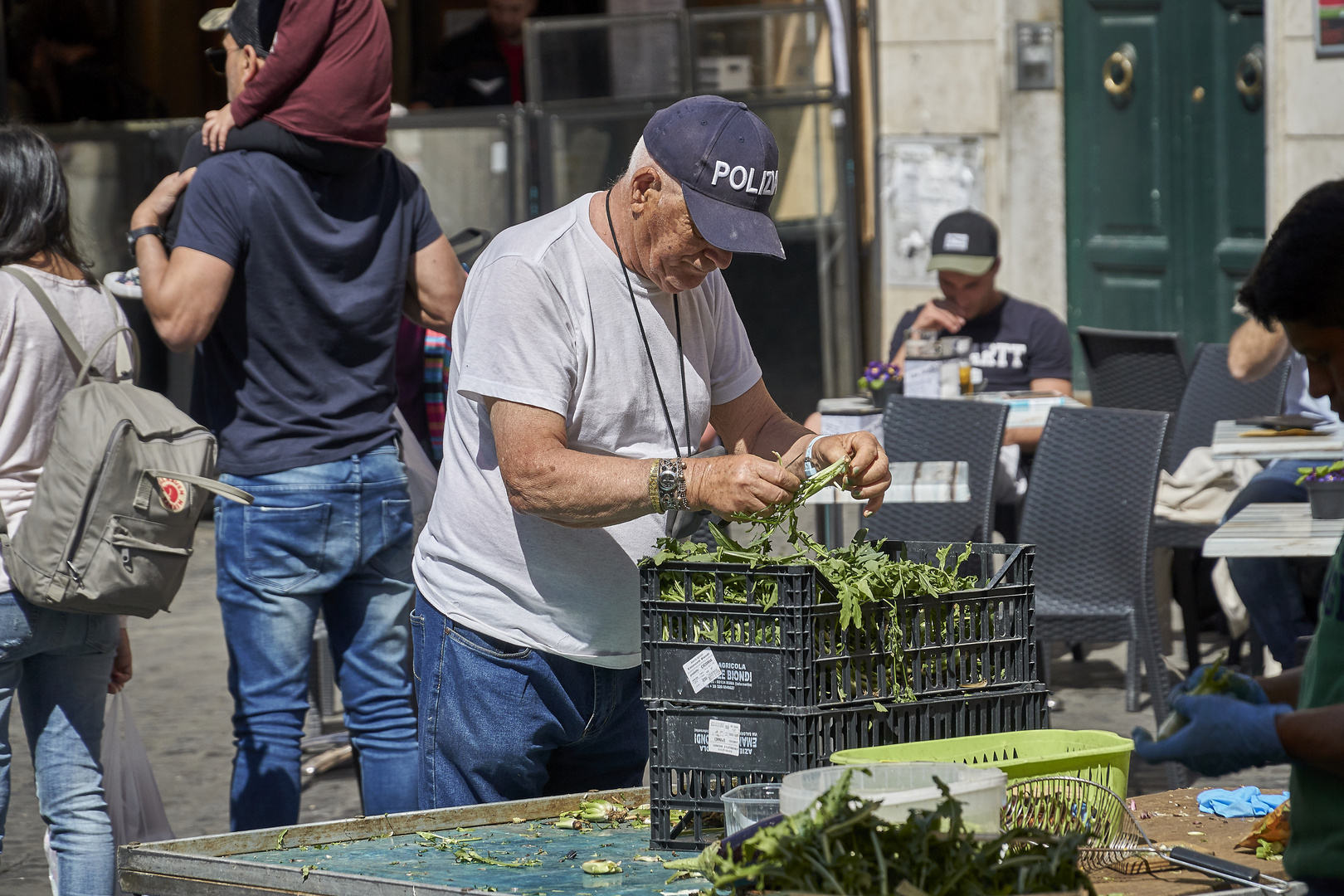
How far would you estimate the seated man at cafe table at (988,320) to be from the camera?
6957 mm

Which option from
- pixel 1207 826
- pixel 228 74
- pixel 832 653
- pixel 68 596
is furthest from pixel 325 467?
pixel 1207 826

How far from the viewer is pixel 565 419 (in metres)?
2.80

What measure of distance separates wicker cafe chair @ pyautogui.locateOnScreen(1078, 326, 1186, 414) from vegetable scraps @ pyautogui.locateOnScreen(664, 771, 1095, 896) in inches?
211

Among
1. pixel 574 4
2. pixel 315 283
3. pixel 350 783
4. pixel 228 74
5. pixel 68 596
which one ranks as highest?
pixel 574 4

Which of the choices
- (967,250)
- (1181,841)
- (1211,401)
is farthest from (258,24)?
(1211,401)

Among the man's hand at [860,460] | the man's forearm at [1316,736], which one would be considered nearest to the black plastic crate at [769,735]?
the man's hand at [860,460]

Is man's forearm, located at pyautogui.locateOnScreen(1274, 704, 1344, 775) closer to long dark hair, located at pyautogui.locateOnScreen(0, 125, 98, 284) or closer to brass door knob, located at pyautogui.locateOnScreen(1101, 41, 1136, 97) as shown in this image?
long dark hair, located at pyautogui.locateOnScreen(0, 125, 98, 284)

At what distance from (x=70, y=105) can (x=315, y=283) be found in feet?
26.9

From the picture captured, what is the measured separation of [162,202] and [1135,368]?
449 cm

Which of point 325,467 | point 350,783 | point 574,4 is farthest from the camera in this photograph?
point 574,4

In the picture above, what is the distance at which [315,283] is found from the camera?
3.83 meters

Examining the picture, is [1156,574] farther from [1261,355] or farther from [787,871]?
[787,871]

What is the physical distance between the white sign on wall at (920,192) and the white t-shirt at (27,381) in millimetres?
6785

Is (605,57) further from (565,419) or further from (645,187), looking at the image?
(565,419)
